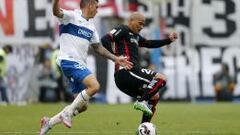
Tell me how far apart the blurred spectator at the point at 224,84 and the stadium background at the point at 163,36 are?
42 centimetres

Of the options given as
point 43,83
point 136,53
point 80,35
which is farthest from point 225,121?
point 43,83

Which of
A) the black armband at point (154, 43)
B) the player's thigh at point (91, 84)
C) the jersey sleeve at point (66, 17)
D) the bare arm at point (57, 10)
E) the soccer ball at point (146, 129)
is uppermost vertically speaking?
the bare arm at point (57, 10)

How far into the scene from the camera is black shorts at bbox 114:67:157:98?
14.5m

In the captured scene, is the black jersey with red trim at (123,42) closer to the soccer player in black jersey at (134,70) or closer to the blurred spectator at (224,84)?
the soccer player in black jersey at (134,70)

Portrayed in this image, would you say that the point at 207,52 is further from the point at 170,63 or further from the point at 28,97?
the point at 28,97

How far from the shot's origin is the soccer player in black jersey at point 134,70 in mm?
14298

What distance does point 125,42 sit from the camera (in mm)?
14758

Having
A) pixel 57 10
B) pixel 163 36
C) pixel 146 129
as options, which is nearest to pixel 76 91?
pixel 146 129

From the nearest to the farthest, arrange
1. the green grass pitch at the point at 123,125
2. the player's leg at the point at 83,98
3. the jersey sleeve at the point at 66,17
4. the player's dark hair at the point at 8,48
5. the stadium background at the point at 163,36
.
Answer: the player's leg at the point at 83,98
the jersey sleeve at the point at 66,17
the green grass pitch at the point at 123,125
the player's dark hair at the point at 8,48
the stadium background at the point at 163,36

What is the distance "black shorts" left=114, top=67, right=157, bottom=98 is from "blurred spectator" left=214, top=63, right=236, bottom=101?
18812mm

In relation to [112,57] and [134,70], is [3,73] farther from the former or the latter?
[112,57]

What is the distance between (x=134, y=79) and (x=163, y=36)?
19924mm

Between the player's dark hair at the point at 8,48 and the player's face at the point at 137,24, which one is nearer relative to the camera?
the player's face at the point at 137,24

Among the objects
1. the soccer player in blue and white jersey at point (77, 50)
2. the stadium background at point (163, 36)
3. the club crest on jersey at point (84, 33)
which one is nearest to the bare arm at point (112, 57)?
the soccer player in blue and white jersey at point (77, 50)
